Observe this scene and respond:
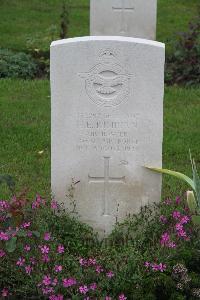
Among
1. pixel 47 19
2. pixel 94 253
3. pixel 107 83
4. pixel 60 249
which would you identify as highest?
pixel 47 19

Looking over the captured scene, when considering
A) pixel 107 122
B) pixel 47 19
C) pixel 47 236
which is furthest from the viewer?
pixel 47 19

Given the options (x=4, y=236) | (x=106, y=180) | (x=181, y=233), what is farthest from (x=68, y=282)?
(x=106, y=180)

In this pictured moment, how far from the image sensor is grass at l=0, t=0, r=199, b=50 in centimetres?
1191

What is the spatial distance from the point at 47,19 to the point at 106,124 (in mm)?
8241

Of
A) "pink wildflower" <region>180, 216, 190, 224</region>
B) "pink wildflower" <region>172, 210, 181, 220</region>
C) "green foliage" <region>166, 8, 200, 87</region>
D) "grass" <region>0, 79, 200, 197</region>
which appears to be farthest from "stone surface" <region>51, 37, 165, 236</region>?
"green foliage" <region>166, 8, 200, 87</region>

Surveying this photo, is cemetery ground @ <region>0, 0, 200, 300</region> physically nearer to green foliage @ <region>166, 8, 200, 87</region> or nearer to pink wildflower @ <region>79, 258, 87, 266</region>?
pink wildflower @ <region>79, 258, 87, 266</region>

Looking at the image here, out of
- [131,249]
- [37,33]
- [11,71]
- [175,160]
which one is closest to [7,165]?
[175,160]

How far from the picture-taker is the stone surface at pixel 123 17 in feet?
33.3

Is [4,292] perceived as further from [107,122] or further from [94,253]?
[107,122]

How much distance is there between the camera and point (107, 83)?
523cm

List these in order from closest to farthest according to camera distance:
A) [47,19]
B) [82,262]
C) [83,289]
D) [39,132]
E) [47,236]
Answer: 1. [83,289]
2. [82,262]
3. [47,236]
4. [39,132]
5. [47,19]

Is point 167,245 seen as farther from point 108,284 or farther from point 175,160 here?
point 175,160

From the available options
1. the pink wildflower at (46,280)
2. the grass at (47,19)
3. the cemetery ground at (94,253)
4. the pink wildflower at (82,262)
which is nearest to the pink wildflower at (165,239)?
the cemetery ground at (94,253)

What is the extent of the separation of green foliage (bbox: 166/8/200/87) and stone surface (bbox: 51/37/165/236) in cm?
457
